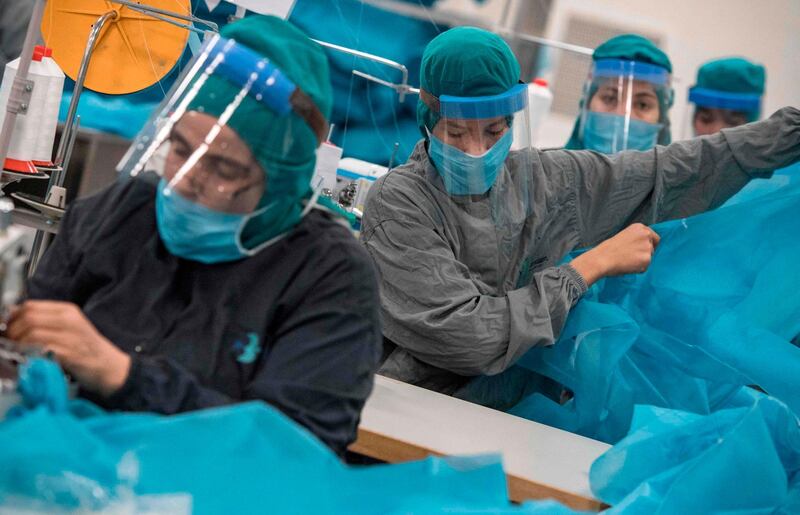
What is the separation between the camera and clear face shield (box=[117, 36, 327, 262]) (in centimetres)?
162

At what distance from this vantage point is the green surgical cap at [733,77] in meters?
4.45

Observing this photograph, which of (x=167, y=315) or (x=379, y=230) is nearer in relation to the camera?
(x=167, y=315)

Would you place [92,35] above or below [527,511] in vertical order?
above


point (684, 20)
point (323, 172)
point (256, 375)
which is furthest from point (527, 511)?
point (684, 20)

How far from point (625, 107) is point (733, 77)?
70 centimetres

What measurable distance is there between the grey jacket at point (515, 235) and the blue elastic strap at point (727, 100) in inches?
60.8

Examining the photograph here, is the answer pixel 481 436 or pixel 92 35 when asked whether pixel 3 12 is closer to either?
pixel 92 35

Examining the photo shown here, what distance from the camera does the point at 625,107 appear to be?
4031 mm

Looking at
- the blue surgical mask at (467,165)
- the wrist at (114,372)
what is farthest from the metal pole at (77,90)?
the wrist at (114,372)

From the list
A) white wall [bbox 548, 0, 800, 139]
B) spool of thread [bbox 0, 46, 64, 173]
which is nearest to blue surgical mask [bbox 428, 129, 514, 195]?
spool of thread [bbox 0, 46, 64, 173]

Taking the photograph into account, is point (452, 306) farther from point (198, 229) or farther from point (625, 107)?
point (625, 107)

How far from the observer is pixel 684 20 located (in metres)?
7.81

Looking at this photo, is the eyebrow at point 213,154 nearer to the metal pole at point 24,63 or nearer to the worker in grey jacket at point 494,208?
the metal pole at point 24,63

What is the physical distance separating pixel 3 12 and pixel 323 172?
5.07 feet
